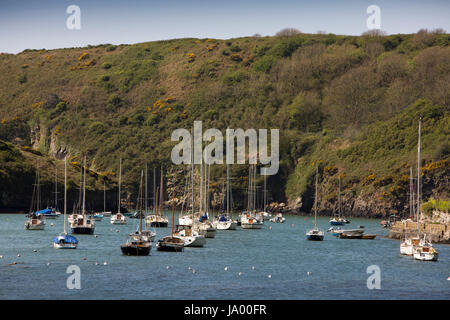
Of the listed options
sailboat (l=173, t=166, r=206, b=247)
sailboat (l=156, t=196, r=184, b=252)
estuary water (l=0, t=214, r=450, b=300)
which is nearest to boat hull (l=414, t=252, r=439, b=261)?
estuary water (l=0, t=214, r=450, b=300)

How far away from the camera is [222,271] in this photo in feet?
189

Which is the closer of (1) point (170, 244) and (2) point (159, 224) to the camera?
(1) point (170, 244)

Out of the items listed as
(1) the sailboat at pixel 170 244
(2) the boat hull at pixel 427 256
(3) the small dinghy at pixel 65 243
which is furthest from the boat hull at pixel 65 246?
(2) the boat hull at pixel 427 256

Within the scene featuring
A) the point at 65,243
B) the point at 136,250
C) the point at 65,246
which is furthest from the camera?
the point at 65,243

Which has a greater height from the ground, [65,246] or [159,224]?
[65,246]

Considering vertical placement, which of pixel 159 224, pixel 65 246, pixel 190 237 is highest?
pixel 190 237

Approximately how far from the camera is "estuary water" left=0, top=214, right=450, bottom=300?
153ft

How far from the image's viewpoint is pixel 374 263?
2591 inches

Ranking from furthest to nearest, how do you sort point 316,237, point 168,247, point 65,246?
point 316,237
point 65,246
point 168,247

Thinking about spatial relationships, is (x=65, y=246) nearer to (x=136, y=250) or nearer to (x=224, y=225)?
(x=136, y=250)

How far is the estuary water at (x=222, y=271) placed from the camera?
4675 centimetres

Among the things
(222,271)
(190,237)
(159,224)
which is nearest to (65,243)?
(190,237)
